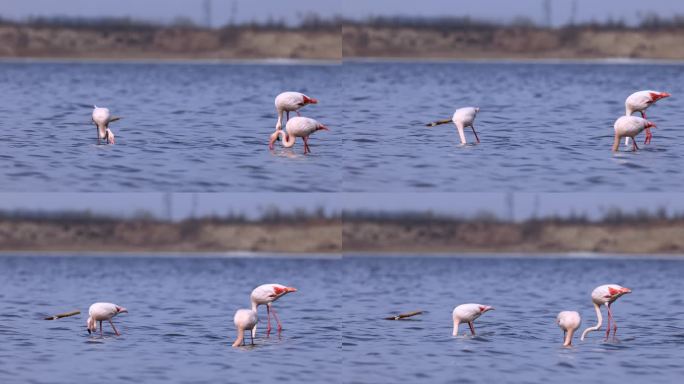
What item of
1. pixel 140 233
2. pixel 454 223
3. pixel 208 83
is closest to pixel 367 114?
pixel 208 83

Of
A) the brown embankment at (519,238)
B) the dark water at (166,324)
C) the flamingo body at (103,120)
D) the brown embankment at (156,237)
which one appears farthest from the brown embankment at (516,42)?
the flamingo body at (103,120)

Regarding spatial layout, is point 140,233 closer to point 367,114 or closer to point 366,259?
point 366,259

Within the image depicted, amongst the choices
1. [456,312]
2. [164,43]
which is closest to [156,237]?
[164,43]

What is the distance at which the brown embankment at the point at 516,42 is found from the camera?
3700 centimetres

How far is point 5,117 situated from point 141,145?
4.05 meters

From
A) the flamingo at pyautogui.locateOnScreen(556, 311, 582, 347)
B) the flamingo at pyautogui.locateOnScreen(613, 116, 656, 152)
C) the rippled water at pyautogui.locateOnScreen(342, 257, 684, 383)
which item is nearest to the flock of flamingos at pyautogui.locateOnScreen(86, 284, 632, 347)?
the flamingo at pyautogui.locateOnScreen(556, 311, 582, 347)

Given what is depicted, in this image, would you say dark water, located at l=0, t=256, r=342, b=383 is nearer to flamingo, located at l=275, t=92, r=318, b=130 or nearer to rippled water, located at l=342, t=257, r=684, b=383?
rippled water, located at l=342, t=257, r=684, b=383

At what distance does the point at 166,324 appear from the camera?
63.2 feet

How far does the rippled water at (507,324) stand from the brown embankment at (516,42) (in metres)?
8.30

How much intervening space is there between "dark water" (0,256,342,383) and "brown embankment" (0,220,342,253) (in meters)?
0.93

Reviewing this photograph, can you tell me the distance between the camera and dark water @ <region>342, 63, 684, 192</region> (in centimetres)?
1639

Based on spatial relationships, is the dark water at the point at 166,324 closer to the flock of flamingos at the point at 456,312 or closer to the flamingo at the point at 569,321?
the flock of flamingos at the point at 456,312

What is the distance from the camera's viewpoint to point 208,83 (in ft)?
96.3

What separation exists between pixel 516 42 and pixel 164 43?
33.6 feet
